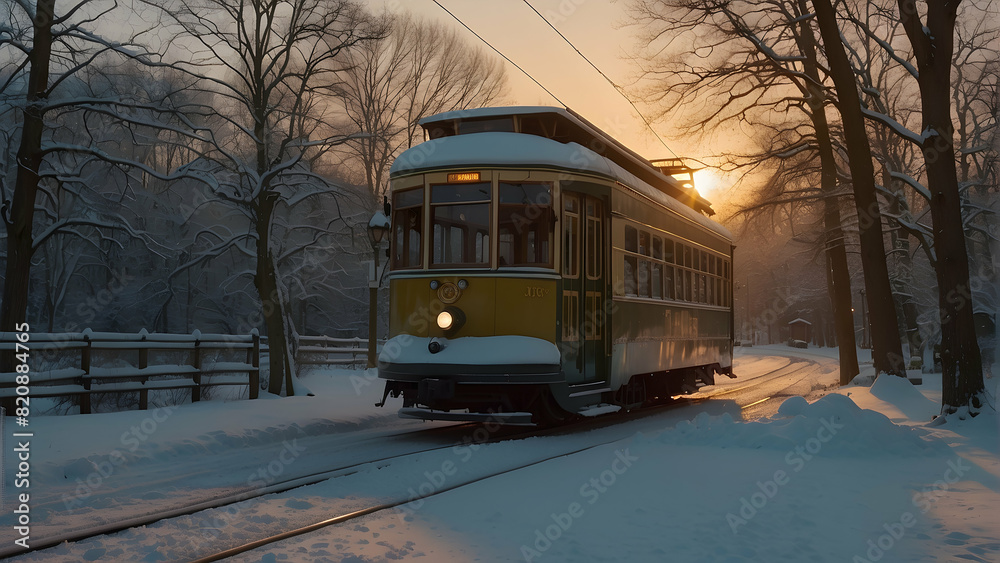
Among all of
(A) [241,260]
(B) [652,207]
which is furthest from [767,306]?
(B) [652,207]

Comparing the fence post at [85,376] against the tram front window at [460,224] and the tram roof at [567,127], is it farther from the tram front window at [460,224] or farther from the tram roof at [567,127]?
the tram roof at [567,127]

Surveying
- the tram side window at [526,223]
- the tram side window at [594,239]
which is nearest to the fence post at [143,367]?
the tram side window at [526,223]

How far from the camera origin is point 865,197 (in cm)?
1444

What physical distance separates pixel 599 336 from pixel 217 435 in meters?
4.64

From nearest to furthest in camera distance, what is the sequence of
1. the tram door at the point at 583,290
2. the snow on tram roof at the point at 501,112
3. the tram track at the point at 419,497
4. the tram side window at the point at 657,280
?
the tram track at the point at 419,497 → the tram door at the point at 583,290 → the snow on tram roof at the point at 501,112 → the tram side window at the point at 657,280

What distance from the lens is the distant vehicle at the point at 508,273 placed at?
938 centimetres

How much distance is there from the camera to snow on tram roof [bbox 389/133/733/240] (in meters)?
9.72

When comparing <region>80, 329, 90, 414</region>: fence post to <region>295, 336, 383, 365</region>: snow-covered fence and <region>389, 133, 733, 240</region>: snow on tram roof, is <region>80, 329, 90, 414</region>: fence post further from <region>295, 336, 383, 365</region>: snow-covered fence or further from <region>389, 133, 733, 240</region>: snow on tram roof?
<region>295, 336, 383, 365</region>: snow-covered fence

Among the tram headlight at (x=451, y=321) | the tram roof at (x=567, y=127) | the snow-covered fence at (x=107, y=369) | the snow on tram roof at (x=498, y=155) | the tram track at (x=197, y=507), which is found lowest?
the tram track at (x=197, y=507)

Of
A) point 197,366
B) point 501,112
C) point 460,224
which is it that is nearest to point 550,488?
point 460,224

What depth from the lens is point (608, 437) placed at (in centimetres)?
1017

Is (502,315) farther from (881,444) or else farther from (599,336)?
(881,444)

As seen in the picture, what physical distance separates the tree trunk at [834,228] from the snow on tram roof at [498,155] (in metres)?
9.54

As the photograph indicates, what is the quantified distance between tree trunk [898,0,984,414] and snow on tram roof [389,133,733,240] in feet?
14.7
